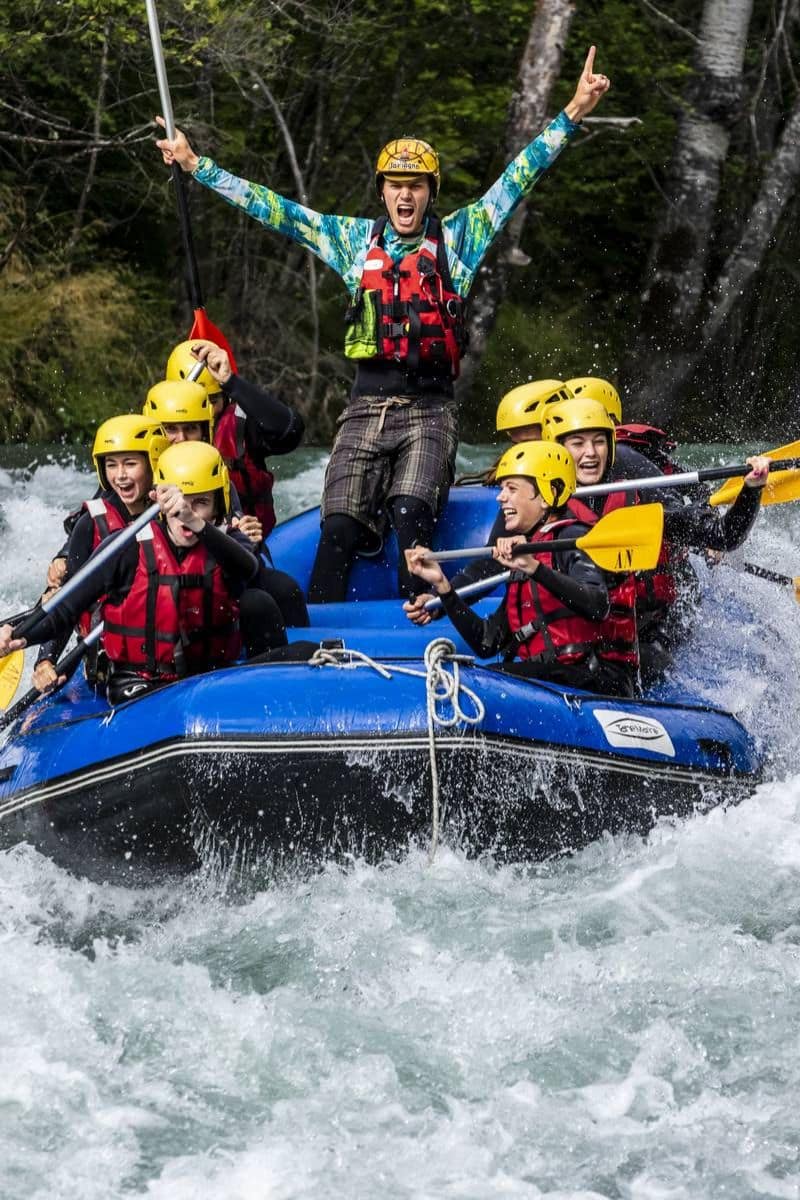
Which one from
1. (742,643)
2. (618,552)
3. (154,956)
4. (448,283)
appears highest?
(448,283)

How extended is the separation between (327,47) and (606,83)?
6595 millimetres

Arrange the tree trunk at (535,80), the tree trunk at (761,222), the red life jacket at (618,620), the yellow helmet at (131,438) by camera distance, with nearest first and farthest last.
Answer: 1. the red life jacket at (618,620)
2. the yellow helmet at (131,438)
3. the tree trunk at (535,80)
4. the tree trunk at (761,222)

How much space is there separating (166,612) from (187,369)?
1554mm

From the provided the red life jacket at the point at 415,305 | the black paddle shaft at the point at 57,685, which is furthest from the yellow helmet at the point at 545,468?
the black paddle shaft at the point at 57,685

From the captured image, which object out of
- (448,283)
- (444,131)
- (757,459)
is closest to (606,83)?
(448,283)

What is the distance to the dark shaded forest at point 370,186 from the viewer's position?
11.1 metres

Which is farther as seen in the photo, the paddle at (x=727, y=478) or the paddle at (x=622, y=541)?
the paddle at (x=727, y=478)

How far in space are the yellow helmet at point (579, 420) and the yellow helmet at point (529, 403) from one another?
1.46 feet

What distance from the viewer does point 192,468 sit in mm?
4949

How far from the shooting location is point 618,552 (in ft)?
16.3

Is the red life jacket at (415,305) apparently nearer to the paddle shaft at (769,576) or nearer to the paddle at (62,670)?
the paddle shaft at (769,576)

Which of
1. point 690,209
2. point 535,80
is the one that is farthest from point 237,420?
point 690,209

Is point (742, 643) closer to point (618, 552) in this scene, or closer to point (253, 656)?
point (618, 552)

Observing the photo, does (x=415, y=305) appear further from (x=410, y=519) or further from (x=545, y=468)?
(x=545, y=468)
